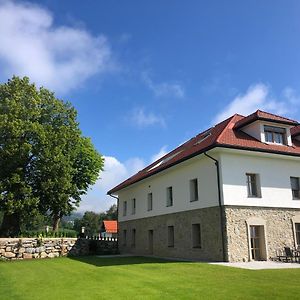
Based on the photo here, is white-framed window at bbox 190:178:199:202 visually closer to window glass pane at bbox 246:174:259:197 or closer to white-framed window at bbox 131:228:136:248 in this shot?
window glass pane at bbox 246:174:259:197

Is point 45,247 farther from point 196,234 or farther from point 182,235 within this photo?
point 196,234

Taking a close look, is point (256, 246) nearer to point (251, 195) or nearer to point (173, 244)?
point (251, 195)

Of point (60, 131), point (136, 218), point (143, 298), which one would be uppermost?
point (60, 131)

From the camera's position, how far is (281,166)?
64.4 ft

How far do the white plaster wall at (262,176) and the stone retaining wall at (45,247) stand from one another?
44.7 ft

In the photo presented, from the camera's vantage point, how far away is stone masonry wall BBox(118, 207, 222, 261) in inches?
701

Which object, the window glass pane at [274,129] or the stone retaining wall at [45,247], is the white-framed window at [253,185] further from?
the stone retaining wall at [45,247]

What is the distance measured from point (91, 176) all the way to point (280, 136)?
18.6 m

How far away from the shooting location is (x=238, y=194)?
17.8 meters

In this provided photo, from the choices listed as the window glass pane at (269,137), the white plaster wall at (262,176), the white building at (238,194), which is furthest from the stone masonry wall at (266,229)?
the window glass pane at (269,137)

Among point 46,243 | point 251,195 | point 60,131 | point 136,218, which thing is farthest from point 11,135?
point 251,195

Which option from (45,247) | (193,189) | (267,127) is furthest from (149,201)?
(267,127)

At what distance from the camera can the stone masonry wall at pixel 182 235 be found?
17.8m

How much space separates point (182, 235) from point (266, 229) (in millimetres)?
5000
